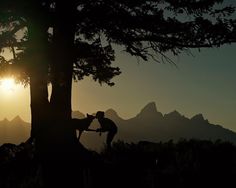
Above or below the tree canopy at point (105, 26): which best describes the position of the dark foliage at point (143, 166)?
below

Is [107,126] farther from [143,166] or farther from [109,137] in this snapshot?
[143,166]

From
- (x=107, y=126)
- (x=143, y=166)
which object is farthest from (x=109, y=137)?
(x=143, y=166)

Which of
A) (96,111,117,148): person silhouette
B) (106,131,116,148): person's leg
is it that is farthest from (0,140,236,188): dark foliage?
(96,111,117,148): person silhouette

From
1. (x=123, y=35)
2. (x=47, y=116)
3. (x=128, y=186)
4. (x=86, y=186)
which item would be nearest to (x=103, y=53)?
(x=123, y=35)

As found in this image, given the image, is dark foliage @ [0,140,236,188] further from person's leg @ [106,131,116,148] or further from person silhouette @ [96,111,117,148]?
person silhouette @ [96,111,117,148]

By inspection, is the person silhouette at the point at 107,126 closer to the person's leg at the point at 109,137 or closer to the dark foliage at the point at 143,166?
the person's leg at the point at 109,137

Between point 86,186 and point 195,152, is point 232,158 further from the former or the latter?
point 86,186

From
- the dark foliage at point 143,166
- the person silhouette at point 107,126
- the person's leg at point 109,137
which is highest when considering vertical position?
the person silhouette at point 107,126

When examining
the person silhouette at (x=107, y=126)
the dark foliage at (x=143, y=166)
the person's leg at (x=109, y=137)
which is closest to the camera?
the dark foliage at (x=143, y=166)

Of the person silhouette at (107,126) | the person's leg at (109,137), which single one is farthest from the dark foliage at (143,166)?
the person silhouette at (107,126)

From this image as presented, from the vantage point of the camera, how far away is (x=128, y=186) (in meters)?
15.5

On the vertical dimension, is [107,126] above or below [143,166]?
above

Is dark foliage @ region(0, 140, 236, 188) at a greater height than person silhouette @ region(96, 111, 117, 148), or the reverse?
person silhouette @ region(96, 111, 117, 148)

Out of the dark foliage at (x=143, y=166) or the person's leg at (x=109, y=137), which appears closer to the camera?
the dark foliage at (x=143, y=166)
